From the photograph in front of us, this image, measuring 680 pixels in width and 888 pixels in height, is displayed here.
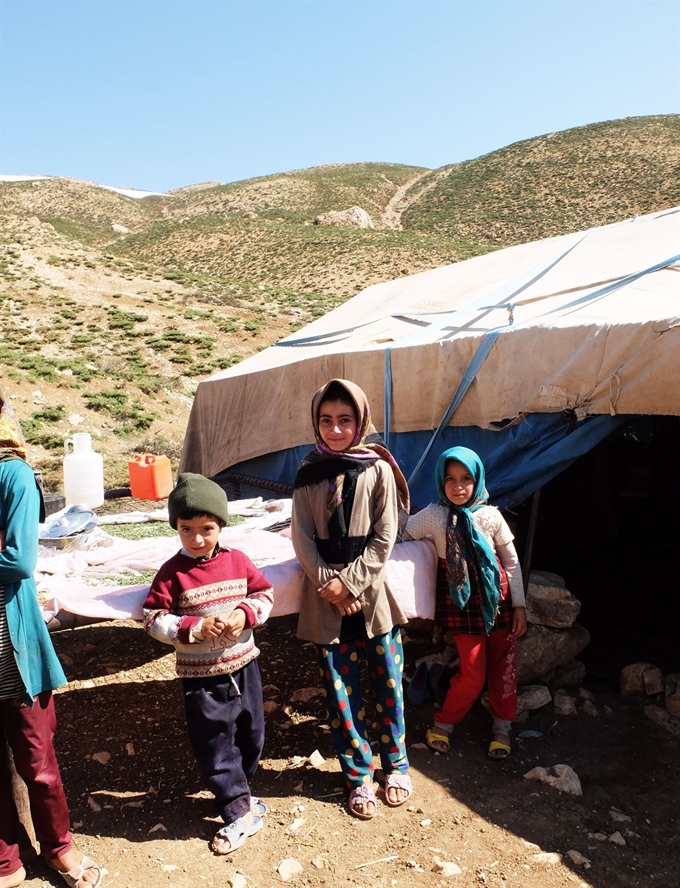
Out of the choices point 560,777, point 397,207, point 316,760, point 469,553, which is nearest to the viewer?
point 560,777

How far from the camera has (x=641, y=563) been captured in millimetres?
5949

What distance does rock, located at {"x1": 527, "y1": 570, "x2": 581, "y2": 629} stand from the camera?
3.87m

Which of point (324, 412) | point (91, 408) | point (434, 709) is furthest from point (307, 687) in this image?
point (91, 408)

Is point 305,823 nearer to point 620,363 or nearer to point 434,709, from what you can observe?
point 434,709

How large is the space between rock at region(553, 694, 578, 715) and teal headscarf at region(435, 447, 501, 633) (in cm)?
85

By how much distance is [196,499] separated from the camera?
2617 mm

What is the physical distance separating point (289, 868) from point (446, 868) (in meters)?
0.59

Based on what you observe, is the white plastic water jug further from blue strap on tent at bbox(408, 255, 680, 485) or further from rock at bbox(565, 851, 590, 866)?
rock at bbox(565, 851, 590, 866)

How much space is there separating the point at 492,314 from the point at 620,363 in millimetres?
1272

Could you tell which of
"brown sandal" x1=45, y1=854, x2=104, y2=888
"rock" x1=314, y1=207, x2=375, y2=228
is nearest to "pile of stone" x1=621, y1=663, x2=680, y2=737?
"brown sandal" x1=45, y1=854, x2=104, y2=888

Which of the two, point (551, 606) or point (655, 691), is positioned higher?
point (551, 606)

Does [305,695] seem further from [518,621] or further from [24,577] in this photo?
A: [24,577]

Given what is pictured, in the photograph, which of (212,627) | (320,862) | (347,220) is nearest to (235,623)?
(212,627)

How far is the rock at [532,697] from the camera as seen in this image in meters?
3.65
